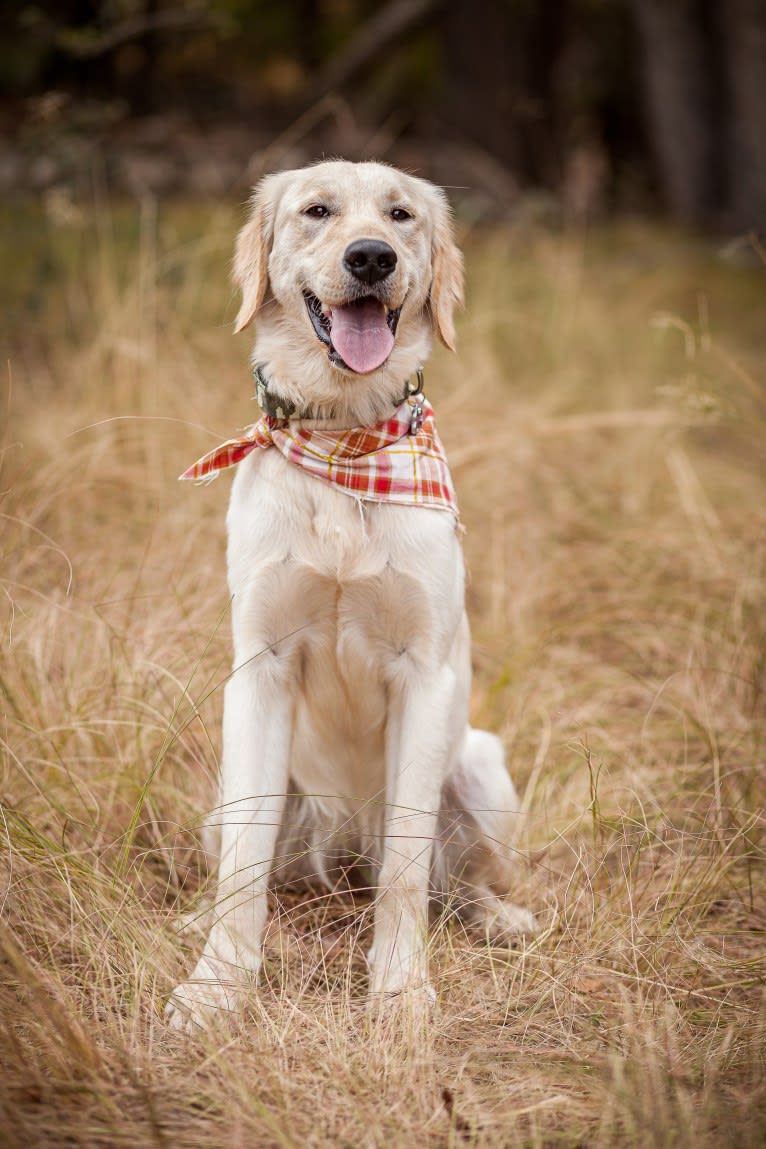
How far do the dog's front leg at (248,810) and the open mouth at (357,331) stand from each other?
0.64 m

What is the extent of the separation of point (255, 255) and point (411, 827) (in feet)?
4.36

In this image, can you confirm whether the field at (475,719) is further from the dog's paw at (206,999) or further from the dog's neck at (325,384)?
the dog's neck at (325,384)

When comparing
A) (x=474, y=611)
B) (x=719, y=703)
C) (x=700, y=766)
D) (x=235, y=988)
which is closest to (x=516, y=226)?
(x=474, y=611)

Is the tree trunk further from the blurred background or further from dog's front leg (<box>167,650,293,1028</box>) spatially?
dog's front leg (<box>167,650,293,1028</box>)


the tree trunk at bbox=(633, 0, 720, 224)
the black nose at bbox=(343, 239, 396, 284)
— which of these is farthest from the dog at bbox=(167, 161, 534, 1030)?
the tree trunk at bbox=(633, 0, 720, 224)

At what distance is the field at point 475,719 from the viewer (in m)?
1.67

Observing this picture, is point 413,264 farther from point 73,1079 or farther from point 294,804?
→ point 73,1079

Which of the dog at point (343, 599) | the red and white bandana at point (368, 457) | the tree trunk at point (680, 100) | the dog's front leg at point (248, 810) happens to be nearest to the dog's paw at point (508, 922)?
the dog at point (343, 599)

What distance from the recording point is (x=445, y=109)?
38.4ft

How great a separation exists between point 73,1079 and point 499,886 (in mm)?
1185

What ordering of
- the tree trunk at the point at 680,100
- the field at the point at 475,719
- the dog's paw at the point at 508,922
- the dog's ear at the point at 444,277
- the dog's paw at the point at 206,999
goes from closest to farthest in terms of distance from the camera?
the field at the point at 475,719, the dog's paw at the point at 206,999, the dog's paw at the point at 508,922, the dog's ear at the point at 444,277, the tree trunk at the point at 680,100

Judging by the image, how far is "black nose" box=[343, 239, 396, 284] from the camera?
215cm

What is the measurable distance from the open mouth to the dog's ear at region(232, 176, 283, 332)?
0.15 meters

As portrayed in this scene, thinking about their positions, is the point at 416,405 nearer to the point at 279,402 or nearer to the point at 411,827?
the point at 279,402
